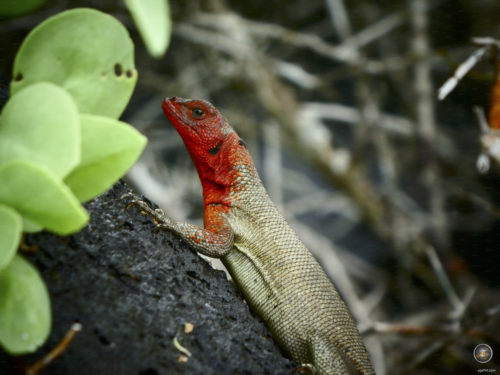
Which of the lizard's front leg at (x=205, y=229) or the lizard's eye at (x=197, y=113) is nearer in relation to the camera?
the lizard's front leg at (x=205, y=229)

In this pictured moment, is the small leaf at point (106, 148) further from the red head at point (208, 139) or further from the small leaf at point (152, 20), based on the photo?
the red head at point (208, 139)

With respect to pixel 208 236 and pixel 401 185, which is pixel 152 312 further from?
pixel 401 185

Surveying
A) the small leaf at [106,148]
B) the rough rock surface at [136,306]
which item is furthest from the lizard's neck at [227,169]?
the small leaf at [106,148]

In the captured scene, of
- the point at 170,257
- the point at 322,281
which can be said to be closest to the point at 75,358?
the point at 170,257

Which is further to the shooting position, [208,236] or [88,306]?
[208,236]

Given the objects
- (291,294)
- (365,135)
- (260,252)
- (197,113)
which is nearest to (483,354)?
(291,294)

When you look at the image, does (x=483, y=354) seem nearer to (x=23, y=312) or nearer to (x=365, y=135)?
(x=365, y=135)

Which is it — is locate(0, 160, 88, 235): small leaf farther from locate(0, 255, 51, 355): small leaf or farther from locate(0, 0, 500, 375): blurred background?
locate(0, 0, 500, 375): blurred background
